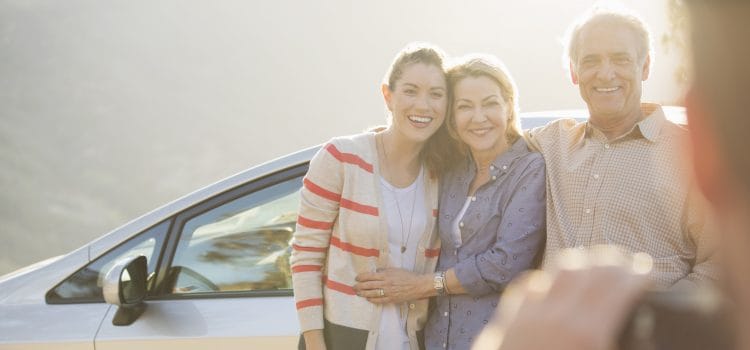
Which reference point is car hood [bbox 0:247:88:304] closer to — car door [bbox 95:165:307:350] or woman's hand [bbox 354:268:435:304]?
car door [bbox 95:165:307:350]

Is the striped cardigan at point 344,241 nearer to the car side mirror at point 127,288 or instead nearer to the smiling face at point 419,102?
the smiling face at point 419,102

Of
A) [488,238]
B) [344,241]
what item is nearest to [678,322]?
[488,238]

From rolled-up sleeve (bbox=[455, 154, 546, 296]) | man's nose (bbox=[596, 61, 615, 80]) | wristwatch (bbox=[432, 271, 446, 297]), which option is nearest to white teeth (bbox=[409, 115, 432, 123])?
rolled-up sleeve (bbox=[455, 154, 546, 296])

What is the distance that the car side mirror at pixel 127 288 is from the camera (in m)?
2.88

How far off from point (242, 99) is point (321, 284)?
524 inches

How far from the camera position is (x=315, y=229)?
7.80 feet

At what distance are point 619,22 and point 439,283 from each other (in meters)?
0.81

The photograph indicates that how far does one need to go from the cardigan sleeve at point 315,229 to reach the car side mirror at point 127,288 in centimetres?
79

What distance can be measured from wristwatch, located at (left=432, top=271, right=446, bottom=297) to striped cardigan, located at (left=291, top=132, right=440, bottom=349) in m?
0.09

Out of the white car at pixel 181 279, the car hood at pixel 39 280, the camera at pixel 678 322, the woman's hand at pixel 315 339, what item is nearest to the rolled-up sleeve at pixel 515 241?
the woman's hand at pixel 315 339

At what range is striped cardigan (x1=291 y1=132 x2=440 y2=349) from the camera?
92.4 inches

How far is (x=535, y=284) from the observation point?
37cm

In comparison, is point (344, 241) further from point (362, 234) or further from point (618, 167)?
point (618, 167)

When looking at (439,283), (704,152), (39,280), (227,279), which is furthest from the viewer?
(39,280)
